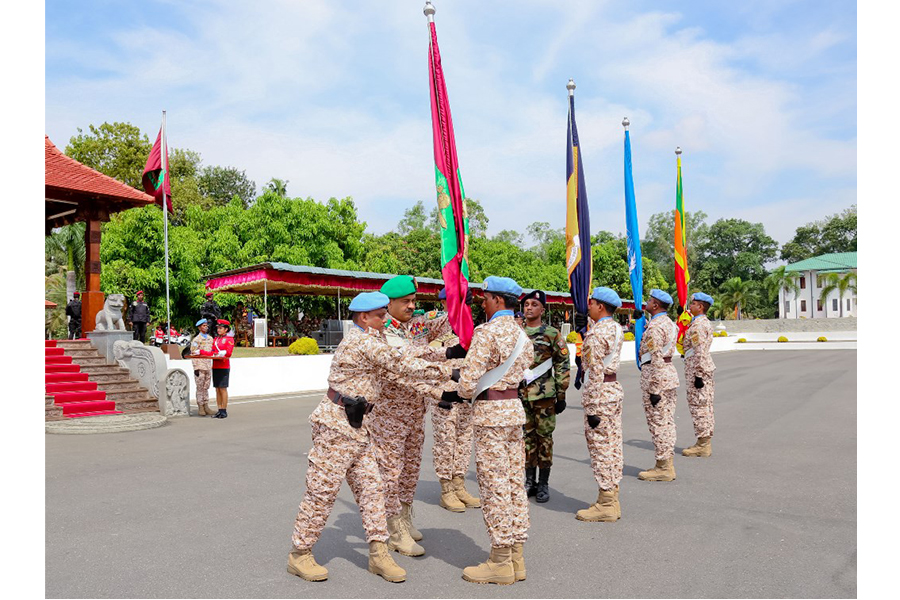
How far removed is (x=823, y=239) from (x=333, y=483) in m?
96.7

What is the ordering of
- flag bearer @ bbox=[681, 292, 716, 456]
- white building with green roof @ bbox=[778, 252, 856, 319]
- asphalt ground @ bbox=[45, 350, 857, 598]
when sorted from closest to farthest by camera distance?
asphalt ground @ bbox=[45, 350, 857, 598]
flag bearer @ bbox=[681, 292, 716, 456]
white building with green roof @ bbox=[778, 252, 856, 319]

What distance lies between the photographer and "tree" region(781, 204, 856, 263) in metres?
85.3

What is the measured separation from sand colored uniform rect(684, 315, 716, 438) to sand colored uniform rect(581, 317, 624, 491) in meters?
2.64

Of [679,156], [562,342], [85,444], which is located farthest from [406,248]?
[562,342]

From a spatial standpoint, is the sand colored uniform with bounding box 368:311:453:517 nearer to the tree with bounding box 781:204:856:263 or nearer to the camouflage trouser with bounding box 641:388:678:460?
the camouflage trouser with bounding box 641:388:678:460

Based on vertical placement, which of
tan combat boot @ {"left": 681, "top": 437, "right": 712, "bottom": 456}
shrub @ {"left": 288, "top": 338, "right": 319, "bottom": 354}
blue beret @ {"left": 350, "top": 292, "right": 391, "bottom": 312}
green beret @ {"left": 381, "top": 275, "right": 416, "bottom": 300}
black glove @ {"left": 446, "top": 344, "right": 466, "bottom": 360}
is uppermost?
green beret @ {"left": 381, "top": 275, "right": 416, "bottom": 300}

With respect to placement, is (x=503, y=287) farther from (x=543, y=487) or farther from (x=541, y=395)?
(x=543, y=487)

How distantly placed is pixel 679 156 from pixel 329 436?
1042cm

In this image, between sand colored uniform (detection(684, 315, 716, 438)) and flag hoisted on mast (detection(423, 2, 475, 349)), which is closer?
flag hoisted on mast (detection(423, 2, 475, 349))

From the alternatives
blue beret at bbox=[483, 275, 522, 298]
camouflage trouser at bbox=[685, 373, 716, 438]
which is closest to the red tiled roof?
camouflage trouser at bbox=[685, 373, 716, 438]

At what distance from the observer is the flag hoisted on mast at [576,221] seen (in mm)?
8305

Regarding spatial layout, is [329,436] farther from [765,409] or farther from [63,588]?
[765,409]

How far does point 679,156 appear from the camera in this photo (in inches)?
498

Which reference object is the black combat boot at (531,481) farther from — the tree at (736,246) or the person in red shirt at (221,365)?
the tree at (736,246)
